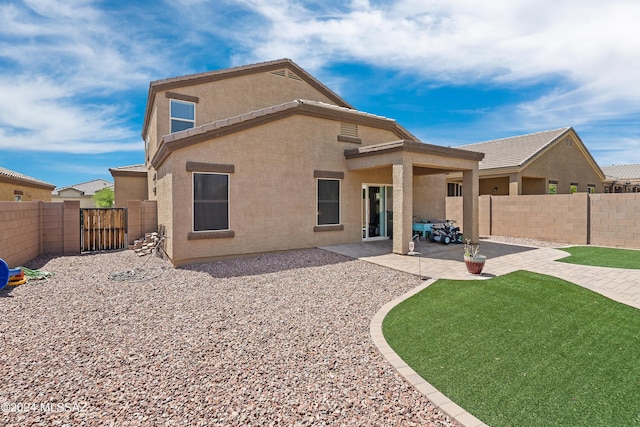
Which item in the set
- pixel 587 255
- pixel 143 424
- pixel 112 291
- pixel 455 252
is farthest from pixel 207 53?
pixel 587 255

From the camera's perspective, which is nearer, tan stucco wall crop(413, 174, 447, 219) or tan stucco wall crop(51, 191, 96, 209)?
tan stucco wall crop(413, 174, 447, 219)

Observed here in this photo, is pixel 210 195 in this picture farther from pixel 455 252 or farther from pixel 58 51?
pixel 455 252

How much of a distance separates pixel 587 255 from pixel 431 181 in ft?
24.3

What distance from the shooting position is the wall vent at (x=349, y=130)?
44.0 ft

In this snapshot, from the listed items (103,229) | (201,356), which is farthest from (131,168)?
(201,356)

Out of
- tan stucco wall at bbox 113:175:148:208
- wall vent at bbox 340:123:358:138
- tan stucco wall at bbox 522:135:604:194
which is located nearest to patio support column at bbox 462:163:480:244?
wall vent at bbox 340:123:358:138

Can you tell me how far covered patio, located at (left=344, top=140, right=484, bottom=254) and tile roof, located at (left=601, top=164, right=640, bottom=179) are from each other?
4071 centimetres

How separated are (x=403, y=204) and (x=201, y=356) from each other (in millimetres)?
8356

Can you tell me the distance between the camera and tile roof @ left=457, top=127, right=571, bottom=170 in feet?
73.5

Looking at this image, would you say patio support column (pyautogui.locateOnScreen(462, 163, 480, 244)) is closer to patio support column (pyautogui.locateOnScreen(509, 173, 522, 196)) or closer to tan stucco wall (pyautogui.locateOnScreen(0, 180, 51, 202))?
patio support column (pyautogui.locateOnScreen(509, 173, 522, 196))

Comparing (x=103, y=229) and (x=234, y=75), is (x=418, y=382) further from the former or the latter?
(x=234, y=75)

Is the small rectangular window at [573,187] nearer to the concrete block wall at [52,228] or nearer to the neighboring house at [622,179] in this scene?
the neighboring house at [622,179]

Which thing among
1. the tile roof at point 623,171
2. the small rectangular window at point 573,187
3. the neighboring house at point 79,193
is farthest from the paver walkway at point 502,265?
the neighboring house at point 79,193

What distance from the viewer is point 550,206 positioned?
607 inches
